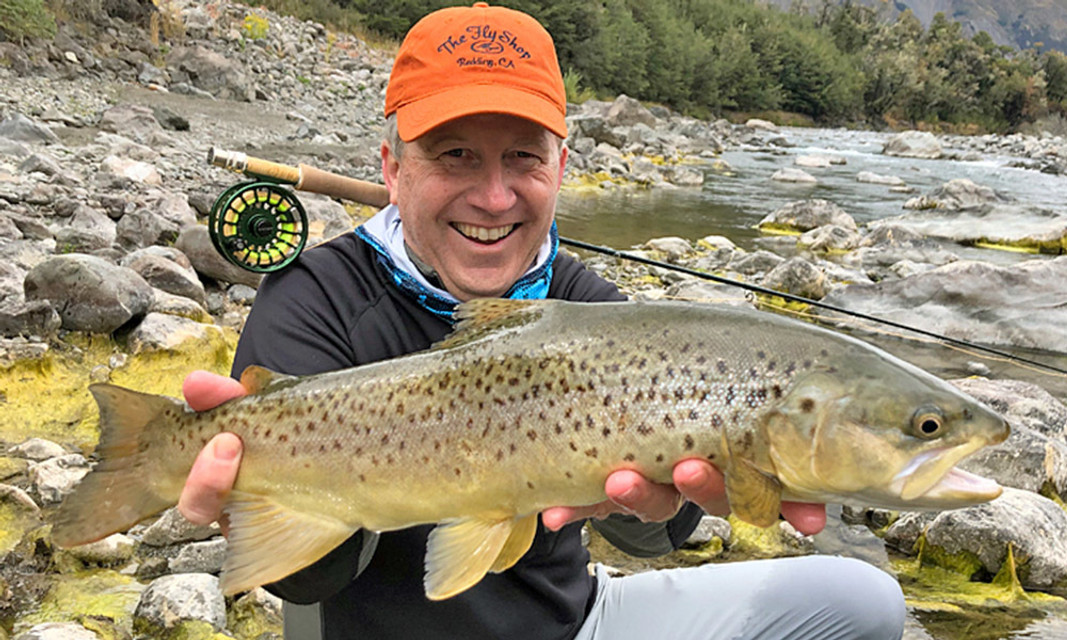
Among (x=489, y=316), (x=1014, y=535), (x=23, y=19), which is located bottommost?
(x=1014, y=535)

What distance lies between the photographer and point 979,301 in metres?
9.71

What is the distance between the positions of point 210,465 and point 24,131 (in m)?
11.3

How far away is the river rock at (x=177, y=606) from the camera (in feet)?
9.91

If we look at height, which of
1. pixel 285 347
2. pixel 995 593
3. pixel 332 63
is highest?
pixel 332 63

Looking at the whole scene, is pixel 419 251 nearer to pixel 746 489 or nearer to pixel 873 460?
pixel 746 489

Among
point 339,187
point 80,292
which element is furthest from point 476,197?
point 80,292

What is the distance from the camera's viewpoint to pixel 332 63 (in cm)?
2823

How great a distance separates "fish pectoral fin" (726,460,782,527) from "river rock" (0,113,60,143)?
12.0 meters

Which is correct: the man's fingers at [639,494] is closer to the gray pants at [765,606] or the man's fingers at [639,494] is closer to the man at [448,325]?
the man at [448,325]

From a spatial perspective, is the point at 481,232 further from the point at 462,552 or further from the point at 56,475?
the point at 56,475

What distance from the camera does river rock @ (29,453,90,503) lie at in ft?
12.3

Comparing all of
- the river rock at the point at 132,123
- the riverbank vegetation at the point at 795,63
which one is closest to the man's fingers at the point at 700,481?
the river rock at the point at 132,123

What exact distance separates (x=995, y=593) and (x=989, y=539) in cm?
28

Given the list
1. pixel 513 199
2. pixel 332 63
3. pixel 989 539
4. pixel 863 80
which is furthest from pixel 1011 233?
pixel 863 80
